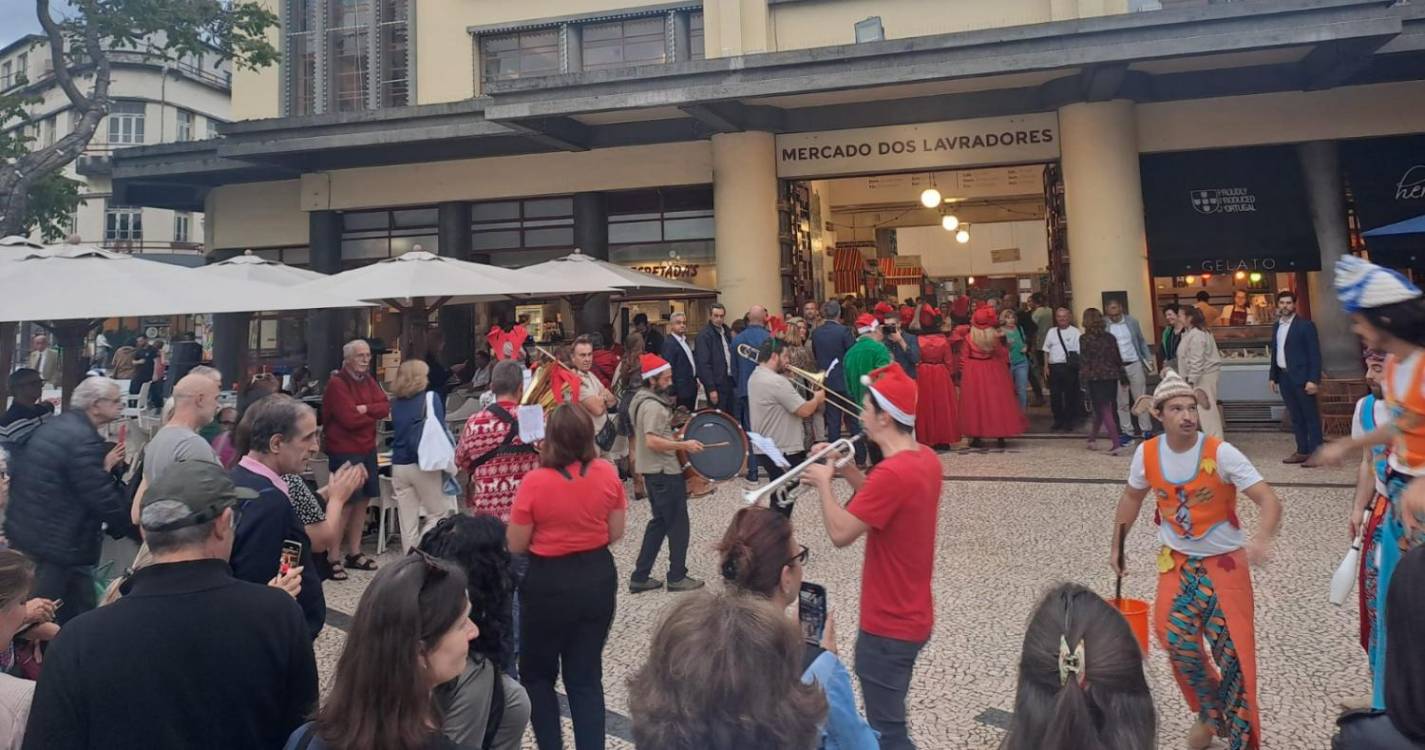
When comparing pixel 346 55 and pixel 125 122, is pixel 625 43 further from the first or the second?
pixel 125 122

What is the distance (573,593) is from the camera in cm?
310

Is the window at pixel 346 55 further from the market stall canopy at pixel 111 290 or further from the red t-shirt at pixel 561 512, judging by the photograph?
the red t-shirt at pixel 561 512

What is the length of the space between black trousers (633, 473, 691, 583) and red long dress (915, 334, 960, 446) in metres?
5.48

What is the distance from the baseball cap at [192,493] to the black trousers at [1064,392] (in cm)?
1145

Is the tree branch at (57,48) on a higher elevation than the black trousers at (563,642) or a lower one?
higher

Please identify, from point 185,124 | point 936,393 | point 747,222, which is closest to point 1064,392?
point 936,393

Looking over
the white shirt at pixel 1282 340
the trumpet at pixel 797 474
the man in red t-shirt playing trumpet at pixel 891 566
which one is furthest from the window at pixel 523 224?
the man in red t-shirt playing trumpet at pixel 891 566

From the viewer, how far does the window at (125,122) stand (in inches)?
1635

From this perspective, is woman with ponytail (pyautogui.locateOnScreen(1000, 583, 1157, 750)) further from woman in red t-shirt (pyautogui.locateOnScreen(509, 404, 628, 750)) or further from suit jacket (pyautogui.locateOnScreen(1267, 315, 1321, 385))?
Result: suit jacket (pyautogui.locateOnScreen(1267, 315, 1321, 385))

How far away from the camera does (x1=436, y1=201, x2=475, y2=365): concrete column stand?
51.6 ft

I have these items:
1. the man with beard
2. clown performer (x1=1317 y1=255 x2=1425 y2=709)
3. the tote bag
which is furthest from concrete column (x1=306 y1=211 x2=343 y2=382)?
clown performer (x1=1317 y1=255 x2=1425 y2=709)

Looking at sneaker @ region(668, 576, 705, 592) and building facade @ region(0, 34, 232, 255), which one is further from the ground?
building facade @ region(0, 34, 232, 255)

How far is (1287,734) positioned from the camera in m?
3.28

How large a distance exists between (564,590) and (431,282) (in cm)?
664
